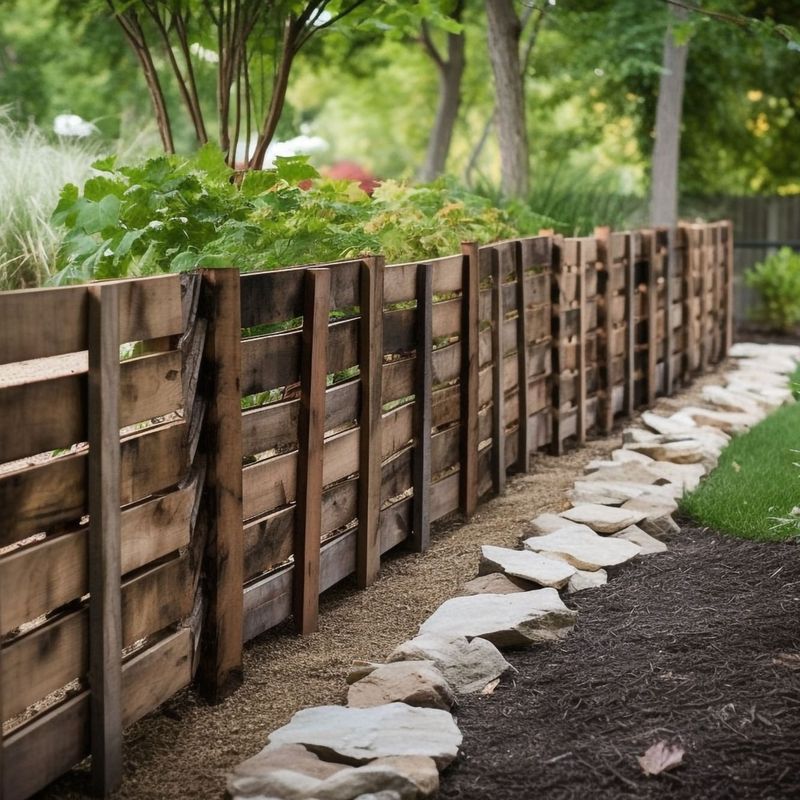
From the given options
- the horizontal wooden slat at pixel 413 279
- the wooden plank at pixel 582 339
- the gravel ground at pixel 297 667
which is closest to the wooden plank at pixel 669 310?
the wooden plank at pixel 582 339

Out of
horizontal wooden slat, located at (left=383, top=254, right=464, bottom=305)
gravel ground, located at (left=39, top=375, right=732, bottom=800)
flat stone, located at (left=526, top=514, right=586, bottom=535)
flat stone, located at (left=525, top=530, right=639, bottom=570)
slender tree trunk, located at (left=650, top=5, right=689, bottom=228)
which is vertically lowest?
gravel ground, located at (left=39, top=375, right=732, bottom=800)

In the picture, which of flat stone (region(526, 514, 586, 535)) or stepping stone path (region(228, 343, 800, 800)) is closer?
stepping stone path (region(228, 343, 800, 800))

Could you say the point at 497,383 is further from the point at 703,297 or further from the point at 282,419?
the point at 703,297

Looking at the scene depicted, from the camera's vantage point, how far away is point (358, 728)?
9.83ft

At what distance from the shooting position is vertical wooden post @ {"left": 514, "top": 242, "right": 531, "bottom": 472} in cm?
636

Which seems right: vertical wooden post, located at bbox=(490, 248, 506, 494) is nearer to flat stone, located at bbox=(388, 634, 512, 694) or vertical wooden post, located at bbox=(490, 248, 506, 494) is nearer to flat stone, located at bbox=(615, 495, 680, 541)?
flat stone, located at bbox=(615, 495, 680, 541)

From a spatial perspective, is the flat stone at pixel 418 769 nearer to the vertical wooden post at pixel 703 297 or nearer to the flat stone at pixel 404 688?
the flat stone at pixel 404 688

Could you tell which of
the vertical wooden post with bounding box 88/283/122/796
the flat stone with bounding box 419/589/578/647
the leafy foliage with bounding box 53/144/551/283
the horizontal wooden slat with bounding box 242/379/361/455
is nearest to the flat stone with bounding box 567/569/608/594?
the flat stone with bounding box 419/589/578/647

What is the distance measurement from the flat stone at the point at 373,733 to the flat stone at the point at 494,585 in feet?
3.72

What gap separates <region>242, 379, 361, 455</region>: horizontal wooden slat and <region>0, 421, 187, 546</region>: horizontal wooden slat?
50 centimetres

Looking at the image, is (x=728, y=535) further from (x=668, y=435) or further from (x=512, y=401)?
(x=668, y=435)

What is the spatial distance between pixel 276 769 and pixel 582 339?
503 cm

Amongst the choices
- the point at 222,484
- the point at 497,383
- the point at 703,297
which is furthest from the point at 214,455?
the point at 703,297

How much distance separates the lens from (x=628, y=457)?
660cm
